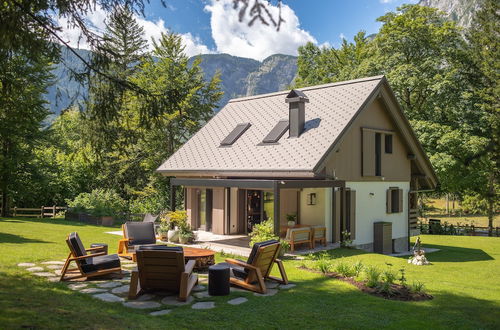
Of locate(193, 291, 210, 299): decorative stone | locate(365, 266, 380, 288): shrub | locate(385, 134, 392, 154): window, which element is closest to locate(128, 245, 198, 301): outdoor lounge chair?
locate(193, 291, 210, 299): decorative stone

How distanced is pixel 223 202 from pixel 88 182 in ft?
55.4

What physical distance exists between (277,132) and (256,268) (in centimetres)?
962

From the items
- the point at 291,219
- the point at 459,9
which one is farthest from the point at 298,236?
the point at 459,9

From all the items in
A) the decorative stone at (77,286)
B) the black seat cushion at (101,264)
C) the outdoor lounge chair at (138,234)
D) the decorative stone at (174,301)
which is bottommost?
the decorative stone at (174,301)

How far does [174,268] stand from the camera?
7504 millimetres

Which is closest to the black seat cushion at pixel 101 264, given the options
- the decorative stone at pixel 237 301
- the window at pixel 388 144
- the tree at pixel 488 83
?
the decorative stone at pixel 237 301

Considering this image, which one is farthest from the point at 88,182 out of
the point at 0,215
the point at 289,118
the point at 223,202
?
the point at 289,118

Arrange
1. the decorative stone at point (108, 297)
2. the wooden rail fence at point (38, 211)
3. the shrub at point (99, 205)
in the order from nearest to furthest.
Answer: the decorative stone at point (108, 297) → the shrub at point (99, 205) → the wooden rail fence at point (38, 211)

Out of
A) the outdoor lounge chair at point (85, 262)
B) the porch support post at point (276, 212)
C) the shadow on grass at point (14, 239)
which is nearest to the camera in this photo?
the outdoor lounge chair at point (85, 262)

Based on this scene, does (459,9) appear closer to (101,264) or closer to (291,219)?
(291,219)

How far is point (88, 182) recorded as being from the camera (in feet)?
103

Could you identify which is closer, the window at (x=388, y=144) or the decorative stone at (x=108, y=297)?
the decorative stone at (x=108, y=297)

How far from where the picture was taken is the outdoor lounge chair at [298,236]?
14188 millimetres

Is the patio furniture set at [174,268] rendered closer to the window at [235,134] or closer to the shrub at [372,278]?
the shrub at [372,278]
